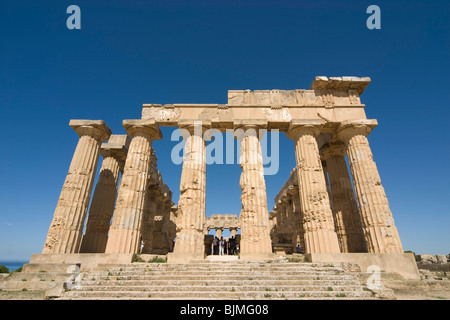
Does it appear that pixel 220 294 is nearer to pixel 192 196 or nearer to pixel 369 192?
pixel 192 196

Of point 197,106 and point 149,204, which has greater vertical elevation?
point 197,106

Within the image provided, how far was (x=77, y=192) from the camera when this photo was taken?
13.1 m

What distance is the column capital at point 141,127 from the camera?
47.4ft

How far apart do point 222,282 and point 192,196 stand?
5.66m

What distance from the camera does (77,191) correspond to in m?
13.2

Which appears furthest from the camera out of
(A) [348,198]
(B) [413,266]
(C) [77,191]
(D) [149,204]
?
(D) [149,204]

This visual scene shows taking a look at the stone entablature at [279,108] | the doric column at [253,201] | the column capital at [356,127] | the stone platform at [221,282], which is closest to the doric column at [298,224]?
the doric column at [253,201]

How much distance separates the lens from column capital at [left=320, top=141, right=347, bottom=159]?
16.8m

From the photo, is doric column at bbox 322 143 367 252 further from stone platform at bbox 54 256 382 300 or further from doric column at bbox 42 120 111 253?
doric column at bbox 42 120 111 253

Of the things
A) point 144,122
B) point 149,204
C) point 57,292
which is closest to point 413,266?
point 57,292

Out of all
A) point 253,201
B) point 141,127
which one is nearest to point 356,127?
point 253,201
